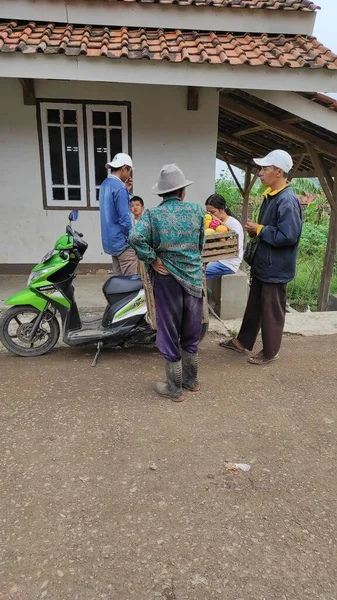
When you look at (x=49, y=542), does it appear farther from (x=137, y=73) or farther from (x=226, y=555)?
(x=137, y=73)

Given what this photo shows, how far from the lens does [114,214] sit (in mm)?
4391

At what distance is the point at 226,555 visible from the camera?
2.12 m

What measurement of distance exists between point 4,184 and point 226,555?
593cm

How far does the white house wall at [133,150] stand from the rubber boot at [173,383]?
3804 mm

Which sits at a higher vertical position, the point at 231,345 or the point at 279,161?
the point at 279,161

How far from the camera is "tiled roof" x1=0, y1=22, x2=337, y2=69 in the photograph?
514 cm

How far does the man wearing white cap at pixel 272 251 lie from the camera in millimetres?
3740

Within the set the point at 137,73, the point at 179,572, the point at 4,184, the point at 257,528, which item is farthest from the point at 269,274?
the point at 4,184

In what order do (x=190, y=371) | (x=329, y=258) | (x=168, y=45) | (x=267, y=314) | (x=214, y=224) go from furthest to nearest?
(x=329, y=258), (x=168, y=45), (x=214, y=224), (x=267, y=314), (x=190, y=371)

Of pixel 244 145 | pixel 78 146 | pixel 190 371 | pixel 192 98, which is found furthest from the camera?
pixel 244 145

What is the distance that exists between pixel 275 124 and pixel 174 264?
14.7 ft

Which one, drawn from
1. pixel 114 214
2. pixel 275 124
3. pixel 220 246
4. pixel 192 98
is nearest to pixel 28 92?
pixel 192 98

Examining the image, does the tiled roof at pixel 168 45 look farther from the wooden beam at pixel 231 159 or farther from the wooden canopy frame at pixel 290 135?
the wooden beam at pixel 231 159

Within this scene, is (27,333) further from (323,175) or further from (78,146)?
(323,175)
